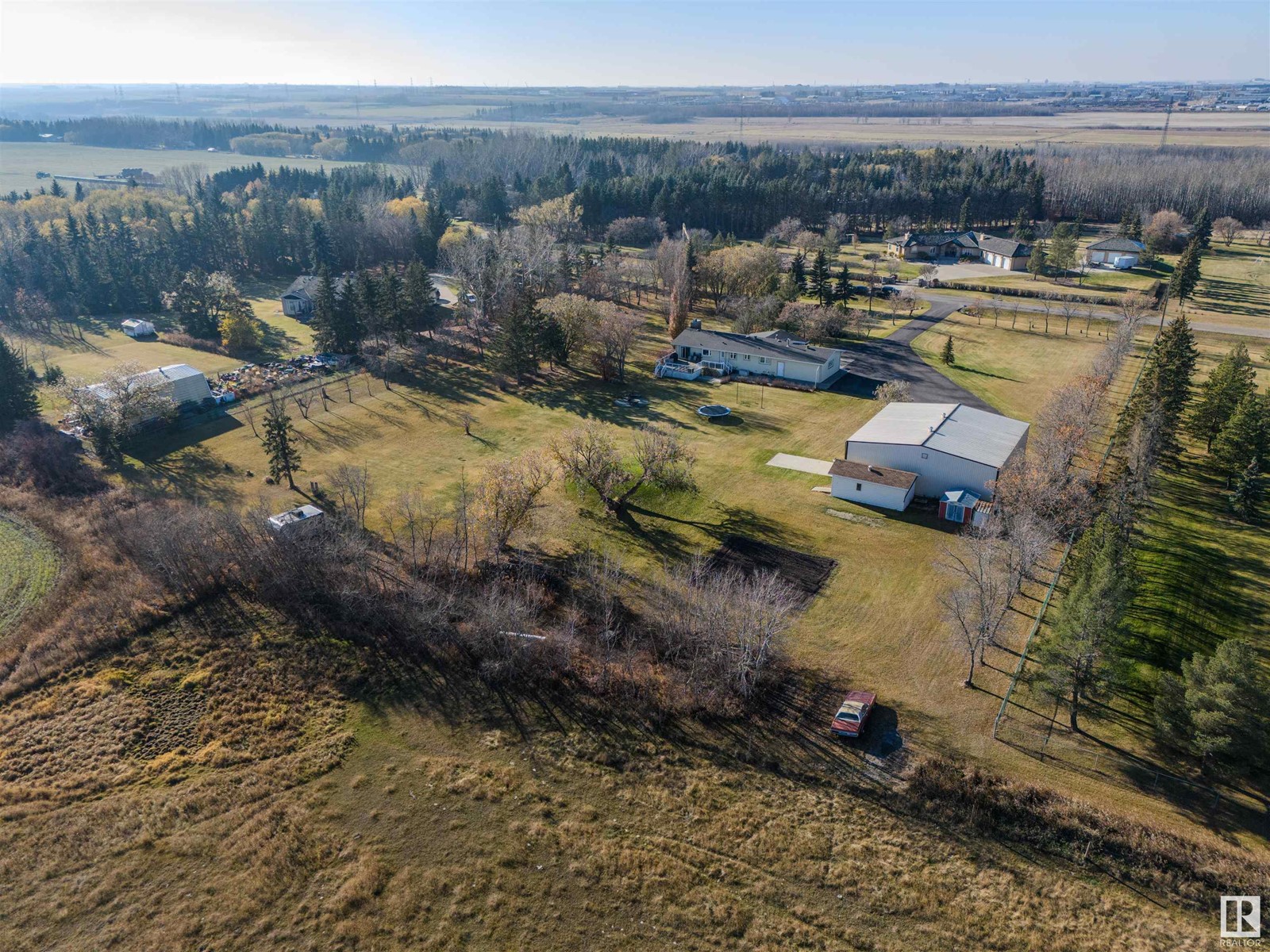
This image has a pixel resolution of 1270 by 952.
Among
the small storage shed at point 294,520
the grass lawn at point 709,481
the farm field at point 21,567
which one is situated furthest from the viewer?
the small storage shed at point 294,520

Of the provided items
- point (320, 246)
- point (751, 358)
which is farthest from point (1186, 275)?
point (320, 246)

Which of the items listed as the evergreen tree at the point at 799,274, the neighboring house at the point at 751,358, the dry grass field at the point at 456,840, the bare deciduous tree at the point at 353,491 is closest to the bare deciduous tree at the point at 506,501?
the bare deciduous tree at the point at 353,491

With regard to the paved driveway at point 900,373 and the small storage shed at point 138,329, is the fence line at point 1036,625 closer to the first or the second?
the paved driveway at point 900,373

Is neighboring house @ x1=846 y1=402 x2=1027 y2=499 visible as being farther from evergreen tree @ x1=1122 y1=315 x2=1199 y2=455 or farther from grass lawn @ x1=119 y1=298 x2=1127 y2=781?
evergreen tree @ x1=1122 y1=315 x2=1199 y2=455

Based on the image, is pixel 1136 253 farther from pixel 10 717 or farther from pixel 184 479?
pixel 10 717

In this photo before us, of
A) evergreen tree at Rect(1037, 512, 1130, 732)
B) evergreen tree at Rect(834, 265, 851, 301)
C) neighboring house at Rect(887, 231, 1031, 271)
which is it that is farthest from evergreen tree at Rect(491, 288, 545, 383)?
neighboring house at Rect(887, 231, 1031, 271)

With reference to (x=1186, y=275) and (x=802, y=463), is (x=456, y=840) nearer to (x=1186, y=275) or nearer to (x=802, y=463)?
(x=802, y=463)
